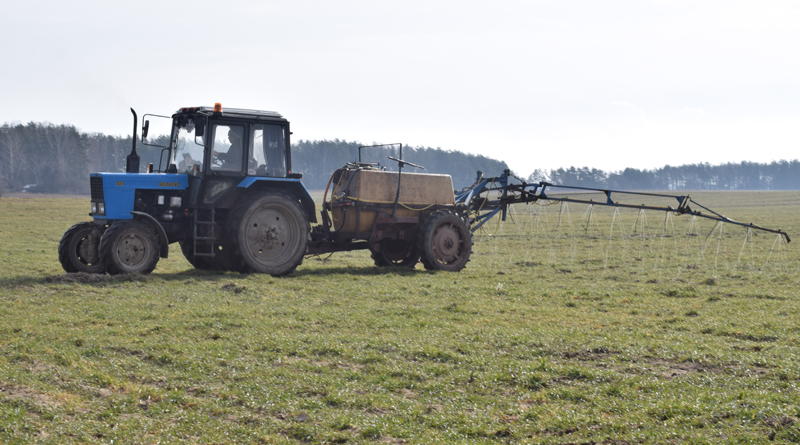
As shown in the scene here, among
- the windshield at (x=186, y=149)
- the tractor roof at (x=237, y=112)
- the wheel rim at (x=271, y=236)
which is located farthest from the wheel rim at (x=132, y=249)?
the tractor roof at (x=237, y=112)

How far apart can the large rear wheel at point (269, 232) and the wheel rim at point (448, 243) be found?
11.6ft

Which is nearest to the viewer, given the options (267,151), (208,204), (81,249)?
(81,249)

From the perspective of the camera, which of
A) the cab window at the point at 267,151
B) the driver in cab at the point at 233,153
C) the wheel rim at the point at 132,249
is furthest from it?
the cab window at the point at 267,151

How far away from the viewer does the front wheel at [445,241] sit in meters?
16.9

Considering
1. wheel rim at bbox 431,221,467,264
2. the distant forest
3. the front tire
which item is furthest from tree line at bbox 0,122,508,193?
the front tire

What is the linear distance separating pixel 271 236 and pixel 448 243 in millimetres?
4718

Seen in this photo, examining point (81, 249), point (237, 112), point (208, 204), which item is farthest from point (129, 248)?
point (237, 112)

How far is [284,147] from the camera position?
1550 cm

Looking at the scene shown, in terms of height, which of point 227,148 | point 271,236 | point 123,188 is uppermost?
point 227,148

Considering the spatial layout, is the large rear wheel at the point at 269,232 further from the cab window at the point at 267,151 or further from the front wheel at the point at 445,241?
the front wheel at the point at 445,241

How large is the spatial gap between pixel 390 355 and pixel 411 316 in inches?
103

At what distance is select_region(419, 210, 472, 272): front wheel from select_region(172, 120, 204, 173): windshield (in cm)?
568

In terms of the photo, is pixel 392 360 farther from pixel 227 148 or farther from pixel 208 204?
pixel 227 148

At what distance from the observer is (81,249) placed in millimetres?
13820
